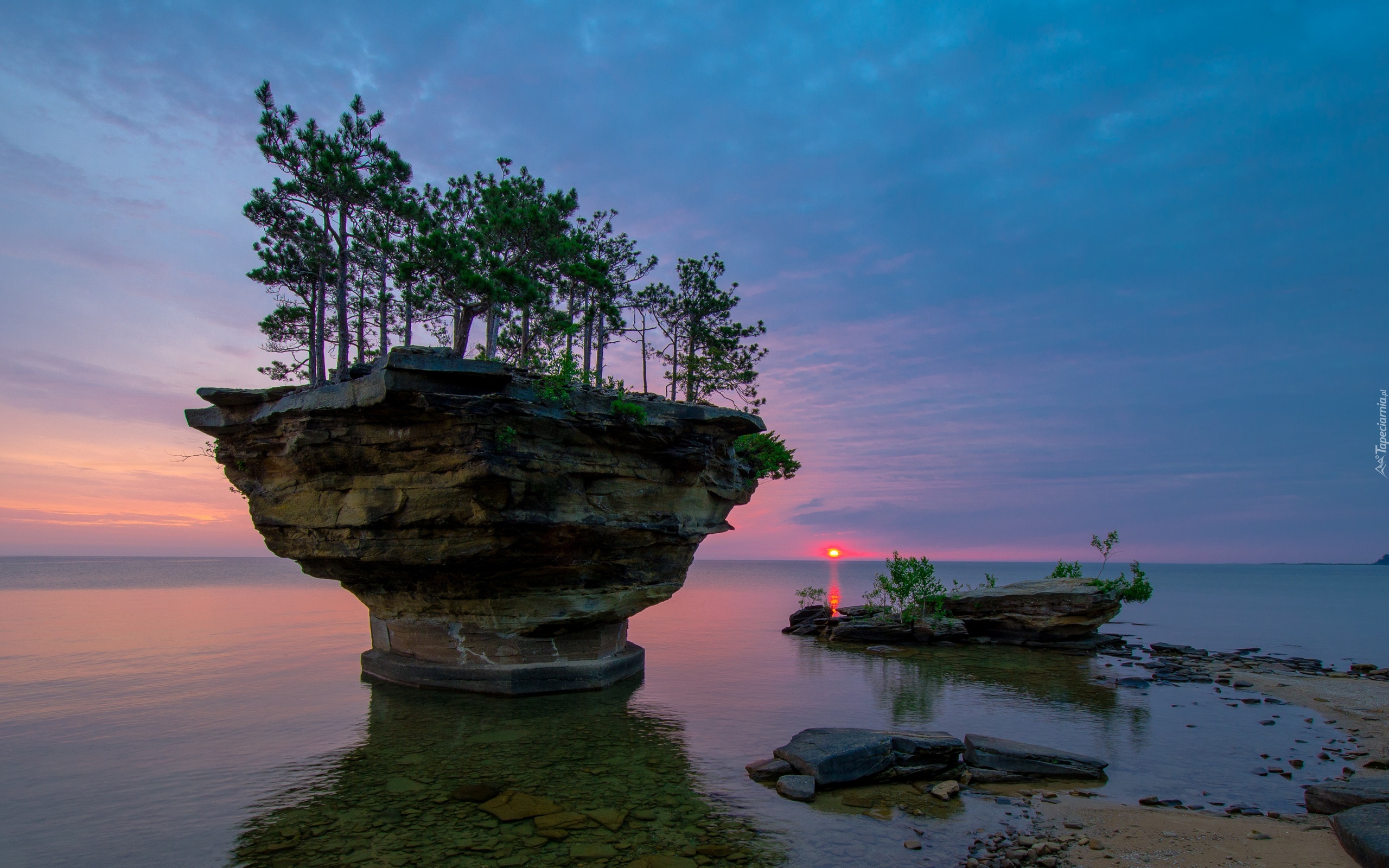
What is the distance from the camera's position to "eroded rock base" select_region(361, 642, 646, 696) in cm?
1823

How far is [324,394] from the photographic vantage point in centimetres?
1533

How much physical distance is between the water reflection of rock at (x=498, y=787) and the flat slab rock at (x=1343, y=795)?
8760mm

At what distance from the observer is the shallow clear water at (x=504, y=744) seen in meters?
9.48

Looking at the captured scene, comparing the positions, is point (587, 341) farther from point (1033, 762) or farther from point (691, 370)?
point (1033, 762)

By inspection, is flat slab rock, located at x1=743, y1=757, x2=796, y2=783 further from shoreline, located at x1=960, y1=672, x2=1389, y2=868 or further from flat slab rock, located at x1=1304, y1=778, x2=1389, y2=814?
flat slab rock, located at x1=1304, y1=778, x2=1389, y2=814

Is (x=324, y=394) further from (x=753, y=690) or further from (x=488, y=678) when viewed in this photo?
(x=753, y=690)

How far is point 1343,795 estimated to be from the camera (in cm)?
981

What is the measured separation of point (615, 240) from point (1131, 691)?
2511 centimetres

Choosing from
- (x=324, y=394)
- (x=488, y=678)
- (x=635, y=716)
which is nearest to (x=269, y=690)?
(x=488, y=678)

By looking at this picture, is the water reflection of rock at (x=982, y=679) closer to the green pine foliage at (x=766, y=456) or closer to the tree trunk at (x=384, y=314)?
the green pine foliage at (x=766, y=456)

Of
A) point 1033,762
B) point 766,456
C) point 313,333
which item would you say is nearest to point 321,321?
point 313,333

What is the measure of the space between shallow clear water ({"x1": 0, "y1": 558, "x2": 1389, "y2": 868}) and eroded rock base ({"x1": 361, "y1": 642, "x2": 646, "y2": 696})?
0.48m

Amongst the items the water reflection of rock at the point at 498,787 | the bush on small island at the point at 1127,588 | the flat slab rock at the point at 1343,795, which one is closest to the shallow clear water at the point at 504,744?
the water reflection of rock at the point at 498,787

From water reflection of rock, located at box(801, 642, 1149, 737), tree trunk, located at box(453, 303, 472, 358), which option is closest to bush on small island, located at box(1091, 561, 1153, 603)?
water reflection of rock, located at box(801, 642, 1149, 737)
